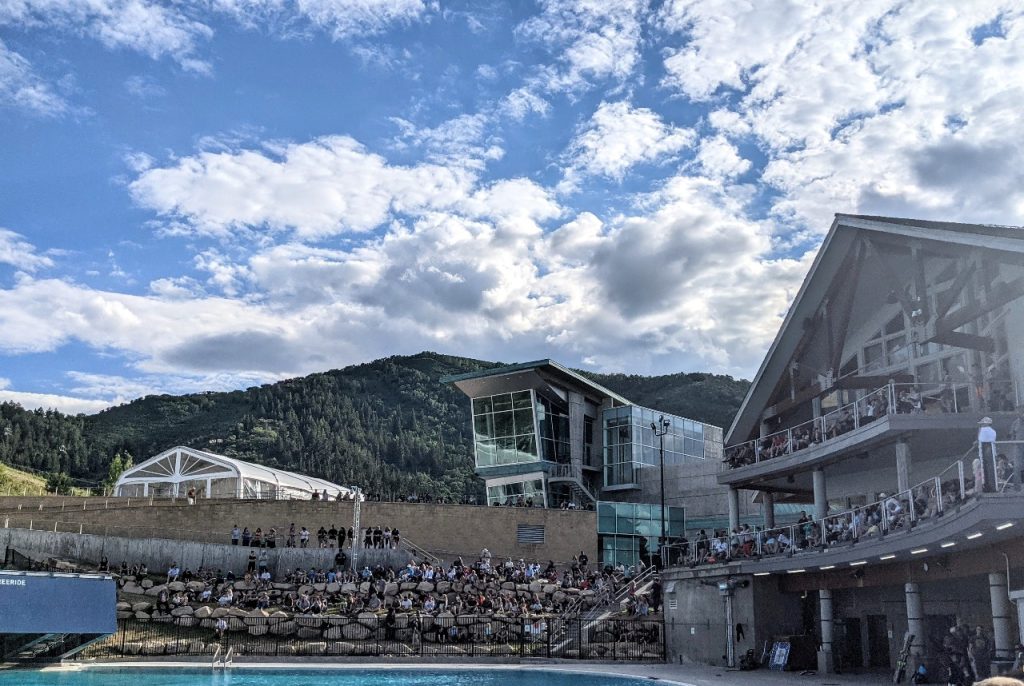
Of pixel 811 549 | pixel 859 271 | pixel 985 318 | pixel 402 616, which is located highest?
pixel 859 271

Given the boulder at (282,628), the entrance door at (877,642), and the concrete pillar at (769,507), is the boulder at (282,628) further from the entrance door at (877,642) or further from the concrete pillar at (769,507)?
the entrance door at (877,642)

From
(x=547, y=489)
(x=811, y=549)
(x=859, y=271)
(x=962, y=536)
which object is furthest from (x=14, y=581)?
(x=547, y=489)

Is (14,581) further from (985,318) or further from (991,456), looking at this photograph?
(985,318)

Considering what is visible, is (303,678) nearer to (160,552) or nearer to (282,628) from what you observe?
(282,628)

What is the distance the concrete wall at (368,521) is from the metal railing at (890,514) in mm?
15317

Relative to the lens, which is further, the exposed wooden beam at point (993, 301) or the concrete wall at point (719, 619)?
the concrete wall at point (719, 619)

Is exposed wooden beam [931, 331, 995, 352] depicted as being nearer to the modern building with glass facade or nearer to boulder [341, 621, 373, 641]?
boulder [341, 621, 373, 641]

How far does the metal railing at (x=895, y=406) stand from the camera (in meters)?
26.4

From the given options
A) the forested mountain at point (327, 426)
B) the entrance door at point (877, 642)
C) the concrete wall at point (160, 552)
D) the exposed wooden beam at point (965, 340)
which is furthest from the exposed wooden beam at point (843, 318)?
the forested mountain at point (327, 426)

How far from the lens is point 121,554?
46.5 m

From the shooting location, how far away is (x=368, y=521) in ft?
169

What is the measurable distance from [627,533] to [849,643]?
74.7 ft

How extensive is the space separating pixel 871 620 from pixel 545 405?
3304 cm

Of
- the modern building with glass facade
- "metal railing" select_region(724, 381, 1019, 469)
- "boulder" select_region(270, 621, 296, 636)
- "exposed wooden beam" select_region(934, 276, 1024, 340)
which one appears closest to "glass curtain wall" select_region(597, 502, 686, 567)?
the modern building with glass facade
